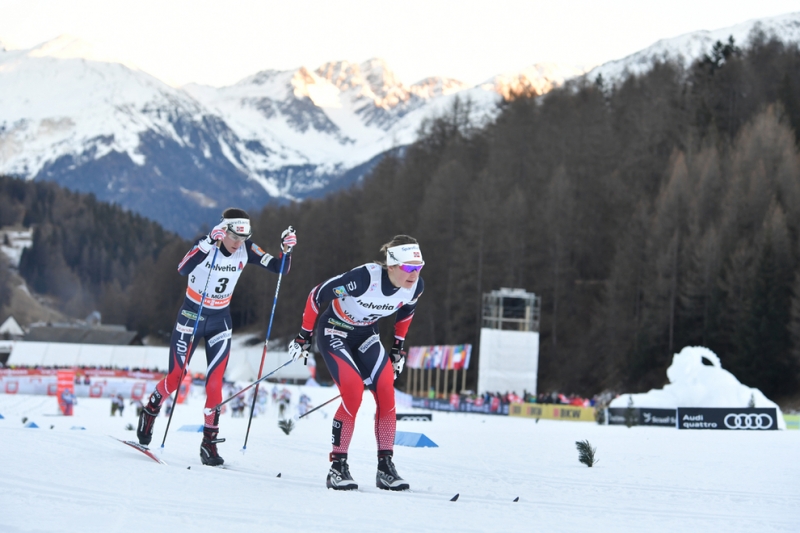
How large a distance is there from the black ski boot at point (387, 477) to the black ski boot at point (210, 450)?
1.71 metres

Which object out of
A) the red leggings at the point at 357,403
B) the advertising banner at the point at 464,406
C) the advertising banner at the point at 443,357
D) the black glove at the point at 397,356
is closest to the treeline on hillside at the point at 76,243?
the advertising banner at the point at 443,357

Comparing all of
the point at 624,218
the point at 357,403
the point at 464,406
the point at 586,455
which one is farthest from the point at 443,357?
the point at 357,403

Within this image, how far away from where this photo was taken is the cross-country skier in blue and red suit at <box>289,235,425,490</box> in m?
7.02

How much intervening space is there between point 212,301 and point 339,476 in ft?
9.00

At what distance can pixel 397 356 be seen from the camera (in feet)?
24.8

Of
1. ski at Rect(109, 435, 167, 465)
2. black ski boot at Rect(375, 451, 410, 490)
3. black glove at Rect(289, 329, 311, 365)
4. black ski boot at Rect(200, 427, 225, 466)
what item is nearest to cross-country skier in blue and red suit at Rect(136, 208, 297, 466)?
ski at Rect(109, 435, 167, 465)

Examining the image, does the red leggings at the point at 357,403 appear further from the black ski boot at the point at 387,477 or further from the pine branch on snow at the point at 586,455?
the pine branch on snow at the point at 586,455

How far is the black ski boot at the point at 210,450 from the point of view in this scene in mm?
7770

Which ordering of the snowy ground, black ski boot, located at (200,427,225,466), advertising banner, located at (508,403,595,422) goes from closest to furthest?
the snowy ground
black ski boot, located at (200,427,225,466)
advertising banner, located at (508,403,595,422)

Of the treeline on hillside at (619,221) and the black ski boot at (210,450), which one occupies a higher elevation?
the treeline on hillside at (619,221)

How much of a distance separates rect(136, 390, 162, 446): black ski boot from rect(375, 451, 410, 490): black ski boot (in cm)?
281

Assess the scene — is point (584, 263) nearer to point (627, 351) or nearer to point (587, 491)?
point (627, 351)

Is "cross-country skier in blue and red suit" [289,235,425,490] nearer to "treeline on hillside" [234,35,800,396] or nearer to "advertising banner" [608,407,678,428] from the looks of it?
"advertising banner" [608,407,678,428]

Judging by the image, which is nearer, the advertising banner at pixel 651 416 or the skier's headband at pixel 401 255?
the skier's headband at pixel 401 255
